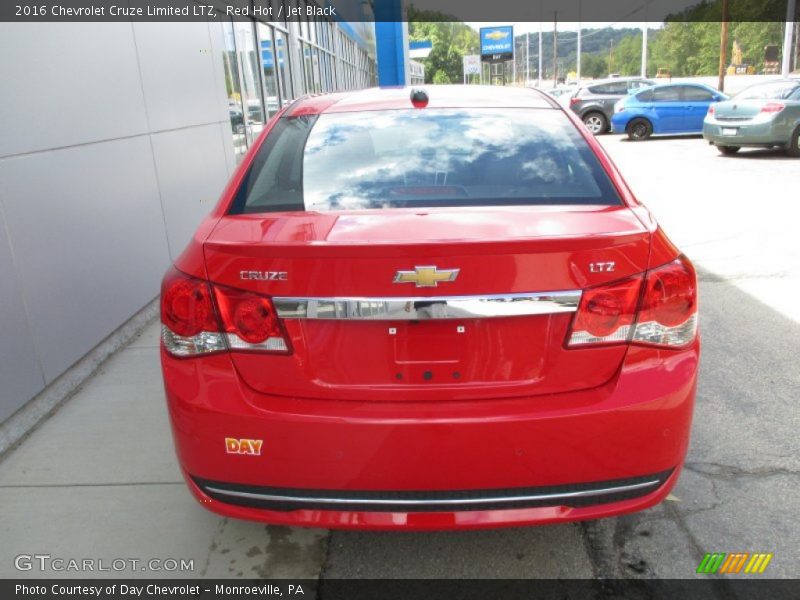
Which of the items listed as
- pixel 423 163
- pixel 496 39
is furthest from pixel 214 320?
pixel 496 39

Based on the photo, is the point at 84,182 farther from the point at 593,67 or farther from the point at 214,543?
the point at 593,67

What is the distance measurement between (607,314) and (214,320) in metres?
1.23

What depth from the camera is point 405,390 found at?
85.2 inches

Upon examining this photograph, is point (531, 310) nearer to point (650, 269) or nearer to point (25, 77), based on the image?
point (650, 269)

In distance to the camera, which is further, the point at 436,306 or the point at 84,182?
the point at 84,182

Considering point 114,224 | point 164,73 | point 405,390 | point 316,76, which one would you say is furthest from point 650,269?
point 316,76

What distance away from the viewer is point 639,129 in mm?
20531

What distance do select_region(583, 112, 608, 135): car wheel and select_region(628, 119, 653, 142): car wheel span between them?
249cm

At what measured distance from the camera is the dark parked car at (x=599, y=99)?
22750mm

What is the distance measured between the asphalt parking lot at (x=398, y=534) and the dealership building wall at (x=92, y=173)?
43 centimetres

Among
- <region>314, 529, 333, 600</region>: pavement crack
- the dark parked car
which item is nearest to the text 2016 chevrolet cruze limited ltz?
<region>314, 529, 333, 600</region>: pavement crack

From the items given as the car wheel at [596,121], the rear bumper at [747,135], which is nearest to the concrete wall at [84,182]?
the rear bumper at [747,135]

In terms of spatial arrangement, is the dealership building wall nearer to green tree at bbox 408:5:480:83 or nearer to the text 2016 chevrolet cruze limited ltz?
the text 2016 chevrolet cruze limited ltz

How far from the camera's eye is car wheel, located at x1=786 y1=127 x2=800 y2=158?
48.0ft
